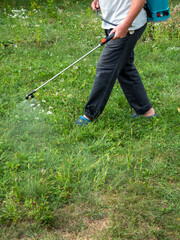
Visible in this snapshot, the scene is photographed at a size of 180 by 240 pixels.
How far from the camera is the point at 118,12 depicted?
9.29 ft

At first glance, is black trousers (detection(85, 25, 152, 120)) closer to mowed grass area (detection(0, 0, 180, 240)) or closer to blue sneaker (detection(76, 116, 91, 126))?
blue sneaker (detection(76, 116, 91, 126))

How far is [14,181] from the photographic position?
95.2 inches

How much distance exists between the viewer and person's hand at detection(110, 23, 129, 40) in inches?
107

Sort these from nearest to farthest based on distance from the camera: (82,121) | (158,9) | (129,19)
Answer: (129,19), (158,9), (82,121)

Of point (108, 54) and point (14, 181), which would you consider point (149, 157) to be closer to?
point (108, 54)

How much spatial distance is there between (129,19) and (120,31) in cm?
13

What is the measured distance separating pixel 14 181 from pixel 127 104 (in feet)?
6.33

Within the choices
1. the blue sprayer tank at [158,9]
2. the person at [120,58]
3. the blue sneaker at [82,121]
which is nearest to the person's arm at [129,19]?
the person at [120,58]

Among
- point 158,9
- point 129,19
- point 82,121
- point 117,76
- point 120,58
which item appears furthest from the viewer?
point 82,121

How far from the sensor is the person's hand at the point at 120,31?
2725 mm

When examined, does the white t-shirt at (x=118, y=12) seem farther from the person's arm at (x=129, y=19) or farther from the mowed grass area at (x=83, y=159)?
the mowed grass area at (x=83, y=159)

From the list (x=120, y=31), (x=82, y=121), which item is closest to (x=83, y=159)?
(x=82, y=121)

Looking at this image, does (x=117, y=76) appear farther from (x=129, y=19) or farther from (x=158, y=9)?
Answer: (x=158, y=9)

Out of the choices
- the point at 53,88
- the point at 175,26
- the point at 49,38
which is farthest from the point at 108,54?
the point at 175,26
